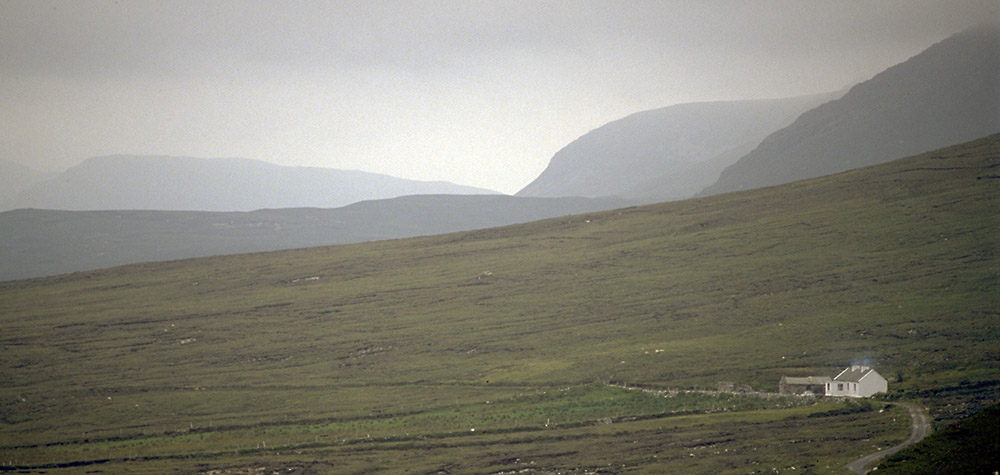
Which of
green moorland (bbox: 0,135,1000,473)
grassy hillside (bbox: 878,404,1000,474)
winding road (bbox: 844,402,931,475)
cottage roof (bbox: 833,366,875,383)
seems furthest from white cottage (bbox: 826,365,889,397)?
grassy hillside (bbox: 878,404,1000,474)

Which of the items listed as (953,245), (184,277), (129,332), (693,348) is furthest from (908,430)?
(184,277)

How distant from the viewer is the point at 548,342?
112m

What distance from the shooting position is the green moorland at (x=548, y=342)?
72.4 m

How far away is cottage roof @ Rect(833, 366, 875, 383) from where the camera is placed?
73.6 m

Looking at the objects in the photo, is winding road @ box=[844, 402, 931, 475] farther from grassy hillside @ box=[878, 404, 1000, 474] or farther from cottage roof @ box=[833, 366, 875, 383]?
grassy hillside @ box=[878, 404, 1000, 474]

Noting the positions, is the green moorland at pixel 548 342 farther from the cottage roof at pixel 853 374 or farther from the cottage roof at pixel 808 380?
the cottage roof at pixel 853 374

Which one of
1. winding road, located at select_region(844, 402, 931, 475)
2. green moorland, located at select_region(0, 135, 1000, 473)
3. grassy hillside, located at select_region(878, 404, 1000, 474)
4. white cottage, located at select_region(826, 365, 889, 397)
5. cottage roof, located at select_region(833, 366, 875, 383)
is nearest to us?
grassy hillside, located at select_region(878, 404, 1000, 474)

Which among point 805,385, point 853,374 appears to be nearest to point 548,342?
point 805,385

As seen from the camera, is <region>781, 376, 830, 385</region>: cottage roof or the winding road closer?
the winding road

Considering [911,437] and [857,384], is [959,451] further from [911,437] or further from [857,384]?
[857,384]

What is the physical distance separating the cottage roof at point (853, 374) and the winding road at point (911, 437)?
5.54m

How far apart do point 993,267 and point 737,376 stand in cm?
4245

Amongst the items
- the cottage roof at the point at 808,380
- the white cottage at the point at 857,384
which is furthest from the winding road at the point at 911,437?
the cottage roof at the point at 808,380

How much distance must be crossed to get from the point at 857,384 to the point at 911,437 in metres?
16.4
